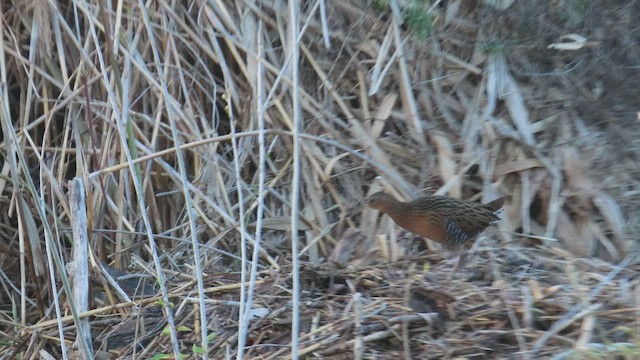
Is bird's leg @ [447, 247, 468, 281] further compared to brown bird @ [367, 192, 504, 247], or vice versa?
brown bird @ [367, 192, 504, 247]

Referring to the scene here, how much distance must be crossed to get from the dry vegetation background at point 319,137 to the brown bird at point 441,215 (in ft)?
0.32

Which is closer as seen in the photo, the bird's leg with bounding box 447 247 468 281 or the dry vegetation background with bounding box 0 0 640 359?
the bird's leg with bounding box 447 247 468 281

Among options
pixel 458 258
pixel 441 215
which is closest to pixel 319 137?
pixel 441 215

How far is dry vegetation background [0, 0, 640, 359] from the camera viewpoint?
436 cm

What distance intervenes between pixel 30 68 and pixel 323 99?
1438 millimetres

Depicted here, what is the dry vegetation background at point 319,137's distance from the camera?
436 cm

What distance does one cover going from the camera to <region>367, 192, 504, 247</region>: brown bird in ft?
14.1

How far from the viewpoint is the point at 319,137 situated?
461 cm

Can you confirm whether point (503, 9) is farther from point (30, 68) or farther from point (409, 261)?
point (30, 68)

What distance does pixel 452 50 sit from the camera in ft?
16.1

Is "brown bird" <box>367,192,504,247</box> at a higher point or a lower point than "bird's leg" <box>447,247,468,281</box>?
higher

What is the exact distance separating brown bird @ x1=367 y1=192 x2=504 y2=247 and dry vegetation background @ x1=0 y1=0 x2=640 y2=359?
10cm

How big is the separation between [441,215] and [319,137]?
69 cm

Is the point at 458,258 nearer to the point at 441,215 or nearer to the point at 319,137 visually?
the point at 441,215
